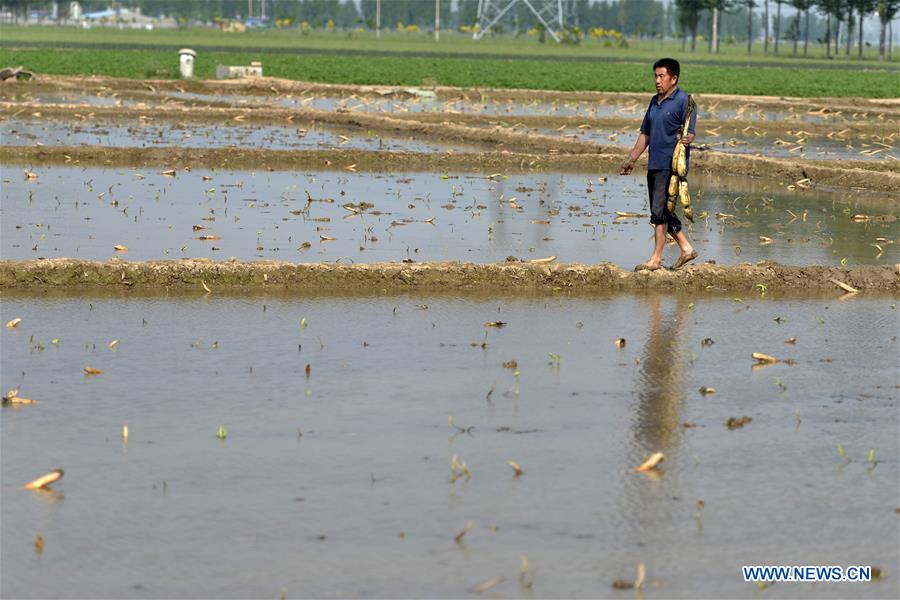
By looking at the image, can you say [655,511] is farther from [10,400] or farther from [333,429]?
[10,400]

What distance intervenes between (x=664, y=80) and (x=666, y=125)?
401 millimetres

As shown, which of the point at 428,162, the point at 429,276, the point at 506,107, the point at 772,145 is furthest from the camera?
the point at 506,107

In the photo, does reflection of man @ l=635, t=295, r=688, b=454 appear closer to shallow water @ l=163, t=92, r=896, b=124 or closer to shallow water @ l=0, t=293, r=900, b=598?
shallow water @ l=0, t=293, r=900, b=598

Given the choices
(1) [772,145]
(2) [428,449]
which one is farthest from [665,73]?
(1) [772,145]

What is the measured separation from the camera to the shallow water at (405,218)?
40.9 feet

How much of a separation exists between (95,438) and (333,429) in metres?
1.19

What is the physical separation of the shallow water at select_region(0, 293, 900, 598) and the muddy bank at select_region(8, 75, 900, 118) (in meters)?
29.9

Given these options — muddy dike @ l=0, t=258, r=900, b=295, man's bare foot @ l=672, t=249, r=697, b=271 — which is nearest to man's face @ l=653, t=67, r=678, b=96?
man's bare foot @ l=672, t=249, r=697, b=271

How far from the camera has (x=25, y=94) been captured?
36.1m

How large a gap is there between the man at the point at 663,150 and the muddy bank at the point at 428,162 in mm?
8412

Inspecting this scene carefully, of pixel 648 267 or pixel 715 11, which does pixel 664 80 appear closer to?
pixel 648 267

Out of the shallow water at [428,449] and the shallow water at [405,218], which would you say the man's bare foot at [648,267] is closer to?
the shallow water at [405,218]

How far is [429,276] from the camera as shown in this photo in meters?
10.9

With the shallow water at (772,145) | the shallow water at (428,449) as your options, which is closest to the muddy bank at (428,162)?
the shallow water at (772,145)
